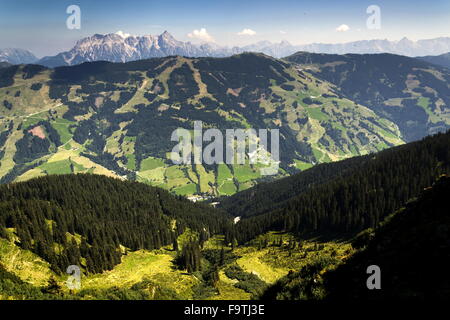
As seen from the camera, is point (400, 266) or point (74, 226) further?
point (74, 226)

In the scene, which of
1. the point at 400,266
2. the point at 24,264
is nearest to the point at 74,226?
the point at 24,264

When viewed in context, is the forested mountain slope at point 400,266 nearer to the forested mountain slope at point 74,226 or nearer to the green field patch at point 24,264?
the green field patch at point 24,264

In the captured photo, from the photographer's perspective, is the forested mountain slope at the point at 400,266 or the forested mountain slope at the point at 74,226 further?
the forested mountain slope at the point at 74,226

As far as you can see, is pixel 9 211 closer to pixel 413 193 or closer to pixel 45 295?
pixel 45 295

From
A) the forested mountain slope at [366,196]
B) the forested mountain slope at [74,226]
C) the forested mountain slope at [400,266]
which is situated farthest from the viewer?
the forested mountain slope at [366,196]

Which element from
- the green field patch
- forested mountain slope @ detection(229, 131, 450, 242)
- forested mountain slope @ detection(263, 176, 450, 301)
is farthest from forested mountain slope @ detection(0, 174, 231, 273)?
forested mountain slope @ detection(263, 176, 450, 301)

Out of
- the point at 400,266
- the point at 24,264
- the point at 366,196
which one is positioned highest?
the point at 400,266

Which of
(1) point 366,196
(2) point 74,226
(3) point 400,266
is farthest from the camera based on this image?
(1) point 366,196

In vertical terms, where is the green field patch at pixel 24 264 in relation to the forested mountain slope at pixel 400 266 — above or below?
below

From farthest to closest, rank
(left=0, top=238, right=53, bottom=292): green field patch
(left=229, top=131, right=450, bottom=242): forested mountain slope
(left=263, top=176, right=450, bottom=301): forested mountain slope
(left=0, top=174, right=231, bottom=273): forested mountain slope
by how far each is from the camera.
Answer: (left=229, top=131, right=450, bottom=242): forested mountain slope
(left=0, top=174, right=231, bottom=273): forested mountain slope
(left=0, top=238, right=53, bottom=292): green field patch
(left=263, top=176, right=450, bottom=301): forested mountain slope

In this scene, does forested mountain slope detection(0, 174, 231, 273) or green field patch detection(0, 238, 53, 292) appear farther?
forested mountain slope detection(0, 174, 231, 273)

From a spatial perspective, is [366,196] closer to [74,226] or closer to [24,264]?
[74,226]

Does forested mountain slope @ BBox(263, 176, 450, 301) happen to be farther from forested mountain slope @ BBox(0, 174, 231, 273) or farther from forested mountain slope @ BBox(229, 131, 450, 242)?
forested mountain slope @ BBox(0, 174, 231, 273)

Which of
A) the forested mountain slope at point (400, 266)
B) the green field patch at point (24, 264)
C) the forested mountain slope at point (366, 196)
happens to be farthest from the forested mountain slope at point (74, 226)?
the forested mountain slope at point (400, 266)
